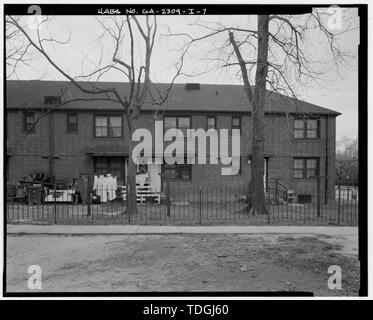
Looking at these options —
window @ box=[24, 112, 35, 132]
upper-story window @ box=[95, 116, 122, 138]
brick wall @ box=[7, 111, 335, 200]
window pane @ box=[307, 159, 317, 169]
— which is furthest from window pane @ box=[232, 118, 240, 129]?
window @ box=[24, 112, 35, 132]

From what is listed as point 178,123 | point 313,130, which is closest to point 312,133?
point 313,130

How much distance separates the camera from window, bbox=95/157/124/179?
19.6m

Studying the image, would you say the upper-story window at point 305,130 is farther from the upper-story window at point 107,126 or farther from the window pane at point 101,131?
A: the window pane at point 101,131

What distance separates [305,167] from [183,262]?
16.6 m

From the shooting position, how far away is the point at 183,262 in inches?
233

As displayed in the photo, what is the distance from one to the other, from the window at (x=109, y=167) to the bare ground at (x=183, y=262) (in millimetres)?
11849

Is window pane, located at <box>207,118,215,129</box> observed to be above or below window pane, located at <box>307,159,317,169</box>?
above

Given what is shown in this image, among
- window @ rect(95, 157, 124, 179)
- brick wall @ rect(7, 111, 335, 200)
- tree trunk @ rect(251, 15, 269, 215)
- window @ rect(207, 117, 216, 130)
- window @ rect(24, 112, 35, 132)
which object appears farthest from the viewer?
window @ rect(207, 117, 216, 130)

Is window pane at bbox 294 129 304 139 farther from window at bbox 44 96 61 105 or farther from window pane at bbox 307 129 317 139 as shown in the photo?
window at bbox 44 96 61 105

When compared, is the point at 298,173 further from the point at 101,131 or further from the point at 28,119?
the point at 28,119

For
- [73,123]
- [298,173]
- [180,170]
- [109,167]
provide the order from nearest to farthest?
[73,123]
[109,167]
[180,170]
[298,173]

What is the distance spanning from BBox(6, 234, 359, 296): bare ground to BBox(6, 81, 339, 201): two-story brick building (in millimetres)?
11528
